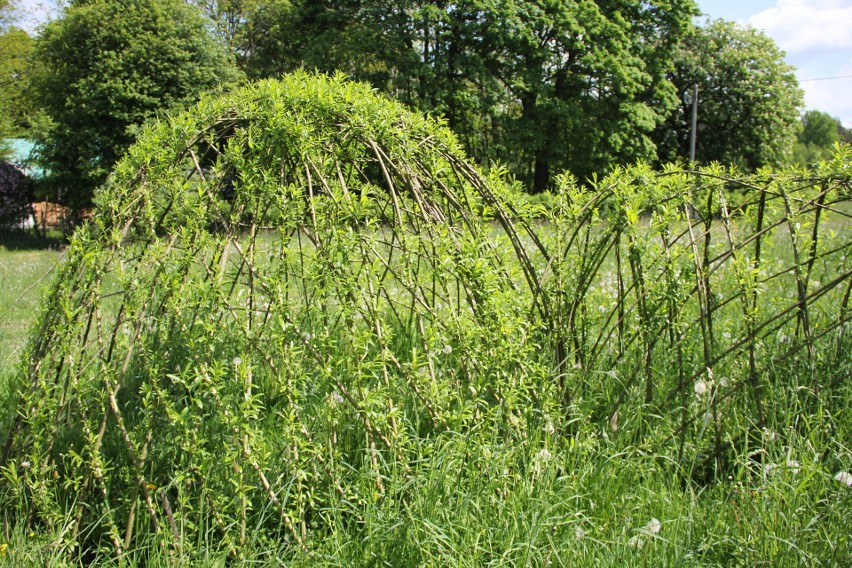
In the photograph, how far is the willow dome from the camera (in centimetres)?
267

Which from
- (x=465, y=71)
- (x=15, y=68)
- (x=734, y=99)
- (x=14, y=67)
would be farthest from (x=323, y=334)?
(x=734, y=99)

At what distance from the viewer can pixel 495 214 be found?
11.7 feet

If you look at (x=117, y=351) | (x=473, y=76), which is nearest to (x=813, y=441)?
(x=117, y=351)

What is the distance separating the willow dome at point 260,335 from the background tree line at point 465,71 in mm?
15622

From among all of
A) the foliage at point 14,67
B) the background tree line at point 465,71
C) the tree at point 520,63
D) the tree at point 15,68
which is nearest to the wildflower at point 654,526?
the background tree line at point 465,71

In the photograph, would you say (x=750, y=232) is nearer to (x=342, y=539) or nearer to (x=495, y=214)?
(x=495, y=214)

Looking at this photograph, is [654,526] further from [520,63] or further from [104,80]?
[520,63]

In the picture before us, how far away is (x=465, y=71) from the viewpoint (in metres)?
24.2

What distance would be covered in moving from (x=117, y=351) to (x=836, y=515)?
117 inches

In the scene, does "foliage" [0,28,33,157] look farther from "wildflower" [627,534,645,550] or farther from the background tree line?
"wildflower" [627,534,645,550]

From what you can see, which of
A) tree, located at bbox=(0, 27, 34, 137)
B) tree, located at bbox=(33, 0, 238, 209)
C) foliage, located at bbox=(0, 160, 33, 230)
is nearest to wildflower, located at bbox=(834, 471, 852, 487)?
tree, located at bbox=(33, 0, 238, 209)

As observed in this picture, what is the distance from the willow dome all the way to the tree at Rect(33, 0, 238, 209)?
1667 cm

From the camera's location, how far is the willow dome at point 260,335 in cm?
267

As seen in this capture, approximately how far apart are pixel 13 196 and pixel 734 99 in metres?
28.5
